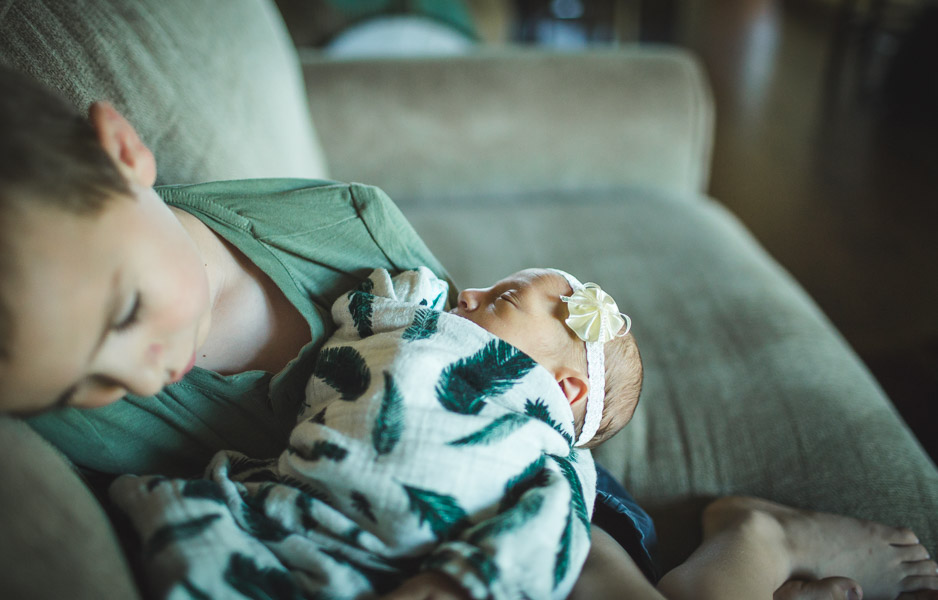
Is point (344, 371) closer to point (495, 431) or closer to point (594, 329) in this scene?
point (495, 431)

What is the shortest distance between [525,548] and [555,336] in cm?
27

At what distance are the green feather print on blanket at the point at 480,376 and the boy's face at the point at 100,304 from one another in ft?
0.78

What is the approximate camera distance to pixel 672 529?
0.84m

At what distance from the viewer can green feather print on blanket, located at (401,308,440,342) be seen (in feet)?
2.12

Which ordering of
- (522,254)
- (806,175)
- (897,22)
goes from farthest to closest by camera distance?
(897,22) → (806,175) → (522,254)

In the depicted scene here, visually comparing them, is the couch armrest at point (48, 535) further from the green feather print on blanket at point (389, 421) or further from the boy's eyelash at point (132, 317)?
the green feather print on blanket at point (389, 421)

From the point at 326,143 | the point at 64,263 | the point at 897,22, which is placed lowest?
the point at 897,22

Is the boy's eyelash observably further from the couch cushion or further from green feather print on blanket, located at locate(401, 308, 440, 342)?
the couch cushion

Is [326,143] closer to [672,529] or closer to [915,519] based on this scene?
[672,529]

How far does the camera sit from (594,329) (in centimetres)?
72

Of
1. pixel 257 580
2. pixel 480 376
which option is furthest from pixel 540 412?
pixel 257 580

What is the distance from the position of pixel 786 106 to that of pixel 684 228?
2667mm

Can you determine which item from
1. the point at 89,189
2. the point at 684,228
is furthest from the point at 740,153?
the point at 89,189

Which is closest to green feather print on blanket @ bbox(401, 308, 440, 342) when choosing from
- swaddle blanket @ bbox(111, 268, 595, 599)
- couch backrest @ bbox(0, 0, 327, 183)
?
swaddle blanket @ bbox(111, 268, 595, 599)
